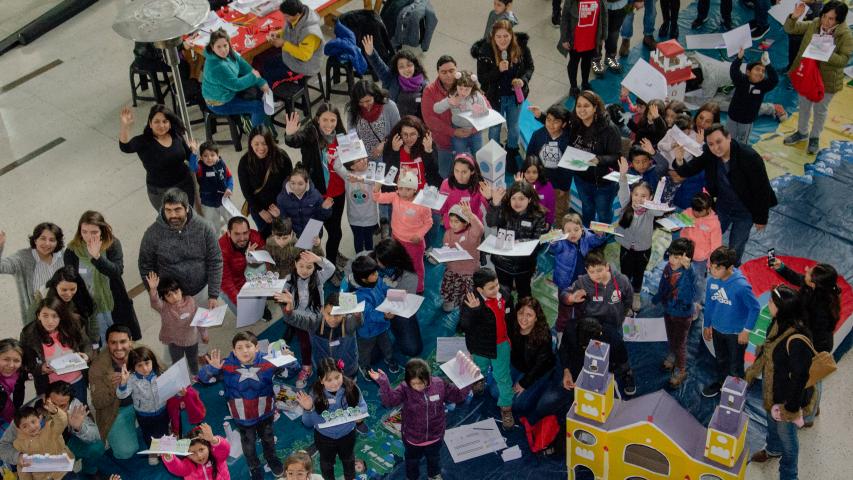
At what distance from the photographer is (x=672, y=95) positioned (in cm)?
995

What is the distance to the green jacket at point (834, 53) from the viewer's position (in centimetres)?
943

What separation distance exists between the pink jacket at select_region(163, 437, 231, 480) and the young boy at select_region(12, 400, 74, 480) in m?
0.96

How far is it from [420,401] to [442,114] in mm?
3191

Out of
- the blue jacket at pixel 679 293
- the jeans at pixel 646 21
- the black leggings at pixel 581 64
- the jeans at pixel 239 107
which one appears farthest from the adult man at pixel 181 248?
the jeans at pixel 646 21

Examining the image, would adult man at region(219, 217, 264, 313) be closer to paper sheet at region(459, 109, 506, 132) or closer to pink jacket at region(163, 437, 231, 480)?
pink jacket at region(163, 437, 231, 480)

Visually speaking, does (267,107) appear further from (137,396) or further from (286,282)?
(137,396)

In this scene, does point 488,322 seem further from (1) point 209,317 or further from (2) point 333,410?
(1) point 209,317

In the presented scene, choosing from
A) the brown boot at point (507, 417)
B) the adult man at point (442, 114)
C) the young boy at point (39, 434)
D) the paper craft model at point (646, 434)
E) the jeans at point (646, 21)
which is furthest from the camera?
the jeans at point (646, 21)

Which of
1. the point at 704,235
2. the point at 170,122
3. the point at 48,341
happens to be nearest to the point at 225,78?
the point at 170,122

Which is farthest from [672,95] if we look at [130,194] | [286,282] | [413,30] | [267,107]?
[130,194]

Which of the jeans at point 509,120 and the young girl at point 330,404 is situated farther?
the jeans at point 509,120

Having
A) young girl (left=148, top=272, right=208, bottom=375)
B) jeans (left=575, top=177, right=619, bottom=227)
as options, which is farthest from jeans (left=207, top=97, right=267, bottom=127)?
jeans (left=575, top=177, right=619, bottom=227)

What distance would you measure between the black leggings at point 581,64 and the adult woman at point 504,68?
1.14 m

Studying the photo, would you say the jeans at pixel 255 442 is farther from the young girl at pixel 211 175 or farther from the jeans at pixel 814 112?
the jeans at pixel 814 112
